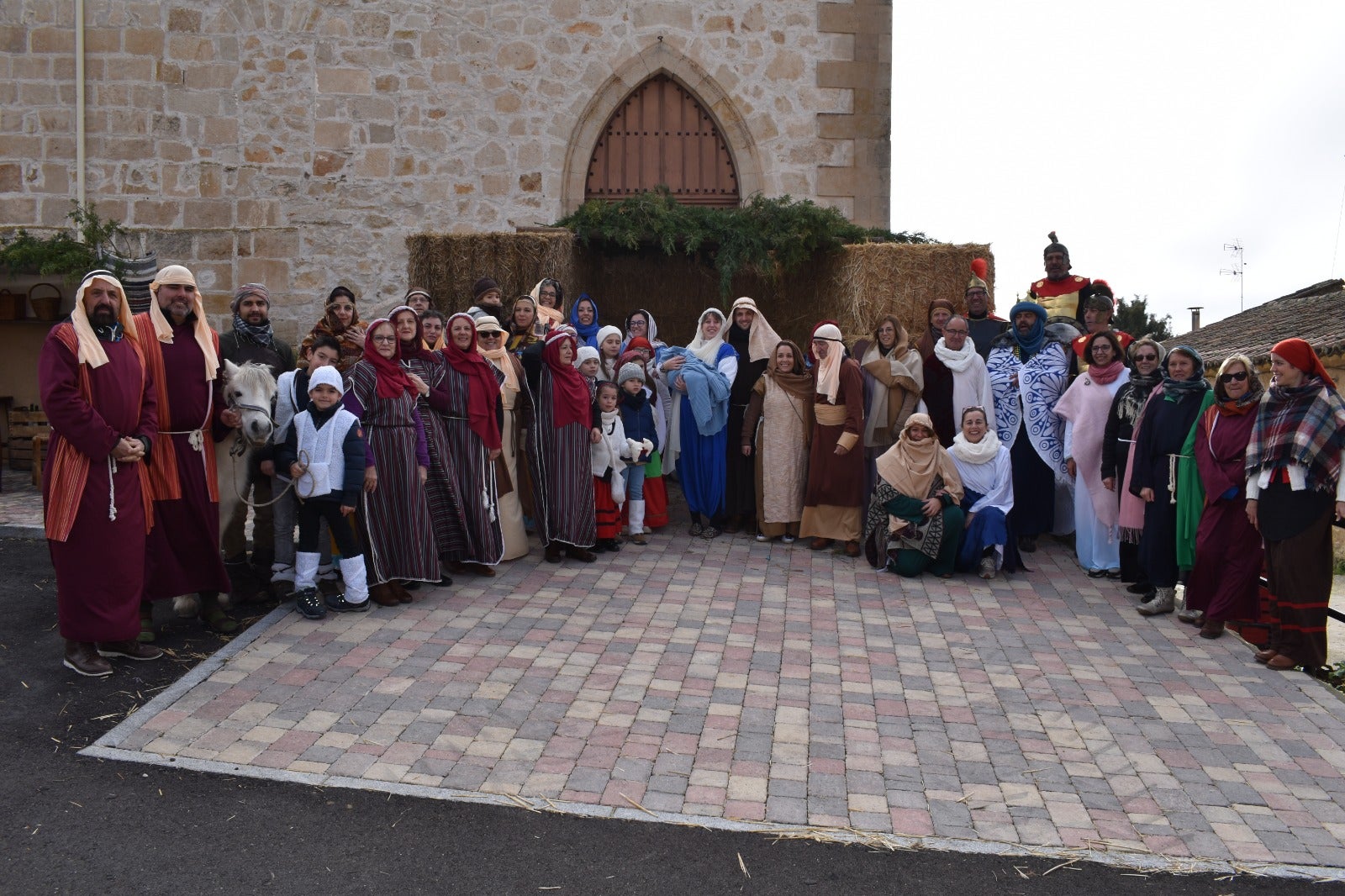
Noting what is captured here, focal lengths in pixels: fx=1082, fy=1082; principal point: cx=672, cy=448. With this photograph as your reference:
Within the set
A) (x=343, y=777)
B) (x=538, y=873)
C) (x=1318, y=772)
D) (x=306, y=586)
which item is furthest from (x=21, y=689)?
(x=1318, y=772)

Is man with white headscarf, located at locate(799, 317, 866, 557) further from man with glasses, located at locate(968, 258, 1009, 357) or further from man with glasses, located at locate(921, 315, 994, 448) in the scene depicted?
man with glasses, located at locate(968, 258, 1009, 357)

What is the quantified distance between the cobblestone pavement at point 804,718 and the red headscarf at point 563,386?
1.26 meters

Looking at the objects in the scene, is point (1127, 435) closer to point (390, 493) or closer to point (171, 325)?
point (390, 493)

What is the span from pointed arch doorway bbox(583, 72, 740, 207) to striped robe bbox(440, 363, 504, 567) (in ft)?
17.5

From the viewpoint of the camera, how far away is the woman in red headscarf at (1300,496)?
5629mm

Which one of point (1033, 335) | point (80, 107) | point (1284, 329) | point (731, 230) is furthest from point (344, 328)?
point (1284, 329)

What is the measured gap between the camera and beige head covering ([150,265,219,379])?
5.57 meters

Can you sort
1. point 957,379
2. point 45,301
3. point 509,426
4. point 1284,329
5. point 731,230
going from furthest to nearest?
point 1284,329, point 45,301, point 731,230, point 957,379, point 509,426

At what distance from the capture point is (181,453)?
561cm

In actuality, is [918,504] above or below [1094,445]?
below

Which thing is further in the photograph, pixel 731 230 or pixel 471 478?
pixel 731 230

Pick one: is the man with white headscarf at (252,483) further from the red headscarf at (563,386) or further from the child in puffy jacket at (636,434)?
the child in puffy jacket at (636,434)

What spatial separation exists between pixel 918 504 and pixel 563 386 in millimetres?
2551

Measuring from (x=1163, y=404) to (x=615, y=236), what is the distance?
4623 mm
